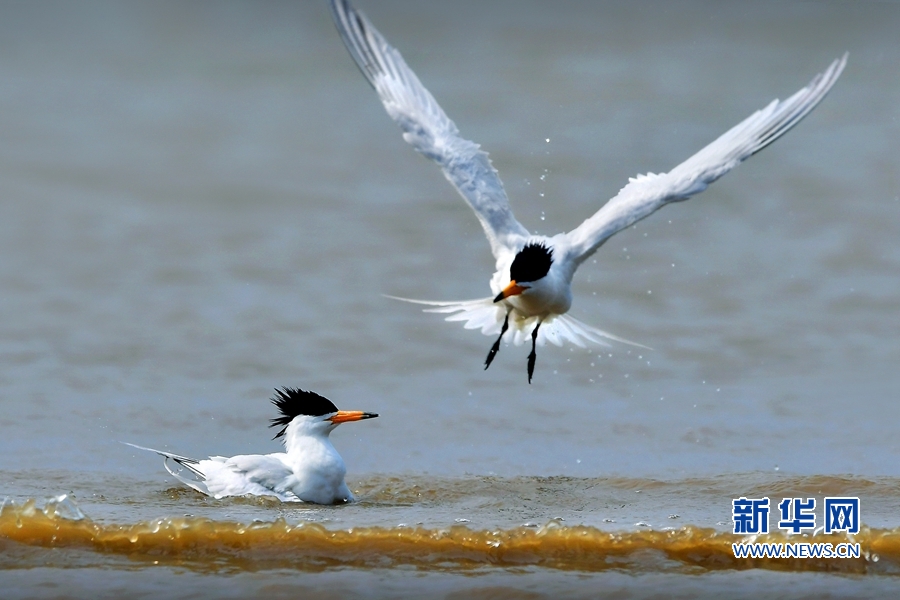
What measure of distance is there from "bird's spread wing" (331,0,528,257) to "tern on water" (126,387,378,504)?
4.75 feet

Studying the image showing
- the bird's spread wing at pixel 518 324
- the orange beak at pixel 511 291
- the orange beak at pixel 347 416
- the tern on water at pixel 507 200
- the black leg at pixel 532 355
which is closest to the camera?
the orange beak at pixel 347 416

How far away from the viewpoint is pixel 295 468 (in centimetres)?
779

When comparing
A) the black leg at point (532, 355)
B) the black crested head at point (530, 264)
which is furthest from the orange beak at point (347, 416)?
the black leg at point (532, 355)

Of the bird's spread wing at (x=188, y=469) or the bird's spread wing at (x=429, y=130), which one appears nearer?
the bird's spread wing at (x=188, y=469)

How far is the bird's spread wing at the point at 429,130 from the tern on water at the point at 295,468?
4.75 feet

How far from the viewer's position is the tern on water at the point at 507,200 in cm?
844

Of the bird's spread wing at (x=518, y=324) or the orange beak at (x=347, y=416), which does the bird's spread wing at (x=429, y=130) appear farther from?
the orange beak at (x=347, y=416)

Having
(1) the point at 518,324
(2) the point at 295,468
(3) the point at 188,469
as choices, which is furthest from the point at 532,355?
(3) the point at 188,469

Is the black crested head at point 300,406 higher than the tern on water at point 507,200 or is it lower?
lower

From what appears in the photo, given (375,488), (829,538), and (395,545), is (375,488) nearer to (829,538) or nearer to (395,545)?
(395,545)

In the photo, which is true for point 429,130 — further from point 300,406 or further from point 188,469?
point 188,469

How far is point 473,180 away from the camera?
28.5 feet

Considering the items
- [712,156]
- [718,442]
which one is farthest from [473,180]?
[718,442]

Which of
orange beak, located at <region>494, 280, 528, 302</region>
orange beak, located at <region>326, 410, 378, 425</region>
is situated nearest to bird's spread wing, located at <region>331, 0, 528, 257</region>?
orange beak, located at <region>494, 280, 528, 302</region>
